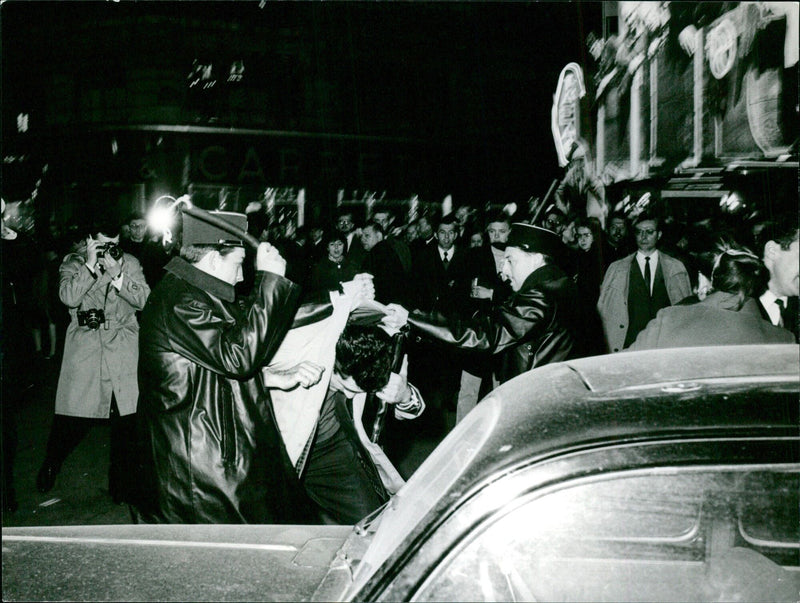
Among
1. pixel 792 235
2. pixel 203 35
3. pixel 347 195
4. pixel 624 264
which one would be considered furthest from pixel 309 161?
pixel 792 235

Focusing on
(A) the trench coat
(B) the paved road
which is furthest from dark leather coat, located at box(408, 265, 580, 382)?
(B) the paved road

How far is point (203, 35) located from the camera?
2152 centimetres

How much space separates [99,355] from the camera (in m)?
5.64

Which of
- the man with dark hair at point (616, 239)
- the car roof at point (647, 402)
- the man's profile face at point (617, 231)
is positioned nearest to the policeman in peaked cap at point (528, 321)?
the car roof at point (647, 402)

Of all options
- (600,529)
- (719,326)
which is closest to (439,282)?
(719,326)

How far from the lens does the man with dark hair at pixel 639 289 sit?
690 centimetres

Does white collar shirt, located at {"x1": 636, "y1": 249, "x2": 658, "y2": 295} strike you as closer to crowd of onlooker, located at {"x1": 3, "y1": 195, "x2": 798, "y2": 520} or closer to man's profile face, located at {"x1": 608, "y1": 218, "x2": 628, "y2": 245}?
crowd of onlooker, located at {"x1": 3, "y1": 195, "x2": 798, "y2": 520}

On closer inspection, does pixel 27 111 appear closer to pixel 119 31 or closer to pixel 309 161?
pixel 119 31

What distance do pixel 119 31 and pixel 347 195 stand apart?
8378 millimetres

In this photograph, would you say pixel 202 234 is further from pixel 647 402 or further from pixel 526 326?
pixel 647 402

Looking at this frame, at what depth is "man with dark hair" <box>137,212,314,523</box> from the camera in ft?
10.3

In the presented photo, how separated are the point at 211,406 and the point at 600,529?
2095mm

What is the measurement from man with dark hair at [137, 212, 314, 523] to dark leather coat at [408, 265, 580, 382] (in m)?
1.04

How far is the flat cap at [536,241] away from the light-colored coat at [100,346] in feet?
10.2
